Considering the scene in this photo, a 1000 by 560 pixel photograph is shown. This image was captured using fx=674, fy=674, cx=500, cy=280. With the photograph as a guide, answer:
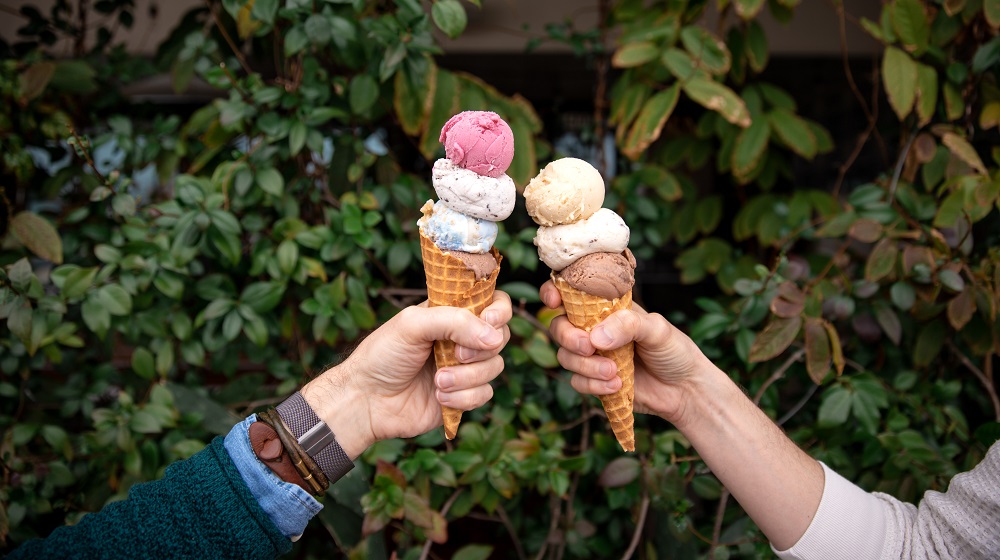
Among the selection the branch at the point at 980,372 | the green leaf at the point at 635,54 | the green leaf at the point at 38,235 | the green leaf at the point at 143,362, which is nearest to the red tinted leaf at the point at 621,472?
the branch at the point at 980,372

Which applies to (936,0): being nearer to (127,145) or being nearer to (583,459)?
(583,459)

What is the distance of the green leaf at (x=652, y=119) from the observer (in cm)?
199

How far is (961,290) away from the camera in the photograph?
5.68ft

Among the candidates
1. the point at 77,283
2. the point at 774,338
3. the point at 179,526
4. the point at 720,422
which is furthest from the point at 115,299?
the point at 774,338

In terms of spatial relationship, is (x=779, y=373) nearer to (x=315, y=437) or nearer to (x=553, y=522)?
(x=553, y=522)

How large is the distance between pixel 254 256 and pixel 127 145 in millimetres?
587

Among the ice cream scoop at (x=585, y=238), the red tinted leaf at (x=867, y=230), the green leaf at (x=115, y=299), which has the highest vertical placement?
the ice cream scoop at (x=585, y=238)

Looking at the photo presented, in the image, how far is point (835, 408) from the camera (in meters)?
1.77

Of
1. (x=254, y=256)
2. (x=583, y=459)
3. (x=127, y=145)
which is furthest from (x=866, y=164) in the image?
(x=127, y=145)

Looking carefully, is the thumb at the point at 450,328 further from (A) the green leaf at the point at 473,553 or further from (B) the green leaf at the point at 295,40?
(B) the green leaf at the point at 295,40

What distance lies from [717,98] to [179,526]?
1735 millimetres

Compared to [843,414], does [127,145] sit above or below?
above

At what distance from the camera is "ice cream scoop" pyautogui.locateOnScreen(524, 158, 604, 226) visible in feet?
4.05

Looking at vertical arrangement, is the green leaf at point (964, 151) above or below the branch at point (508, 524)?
above
